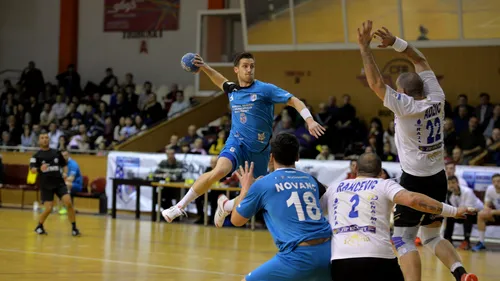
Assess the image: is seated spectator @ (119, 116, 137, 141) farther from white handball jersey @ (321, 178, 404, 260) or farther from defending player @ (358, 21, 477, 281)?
white handball jersey @ (321, 178, 404, 260)

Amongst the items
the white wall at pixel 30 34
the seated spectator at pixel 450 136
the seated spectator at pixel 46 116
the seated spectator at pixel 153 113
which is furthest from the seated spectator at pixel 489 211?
the white wall at pixel 30 34

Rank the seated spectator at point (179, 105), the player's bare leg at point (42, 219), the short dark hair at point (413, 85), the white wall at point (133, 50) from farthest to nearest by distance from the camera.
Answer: the white wall at point (133, 50), the seated spectator at point (179, 105), the player's bare leg at point (42, 219), the short dark hair at point (413, 85)

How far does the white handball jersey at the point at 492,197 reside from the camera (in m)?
16.0

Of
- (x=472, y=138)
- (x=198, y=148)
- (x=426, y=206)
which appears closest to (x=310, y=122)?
(x=426, y=206)

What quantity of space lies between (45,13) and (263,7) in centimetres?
1366

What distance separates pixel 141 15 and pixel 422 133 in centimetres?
2625

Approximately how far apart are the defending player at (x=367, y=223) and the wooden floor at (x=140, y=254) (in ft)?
16.5

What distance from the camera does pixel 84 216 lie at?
70.0 ft

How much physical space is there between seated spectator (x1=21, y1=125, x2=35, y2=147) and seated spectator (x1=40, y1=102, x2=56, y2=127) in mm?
749

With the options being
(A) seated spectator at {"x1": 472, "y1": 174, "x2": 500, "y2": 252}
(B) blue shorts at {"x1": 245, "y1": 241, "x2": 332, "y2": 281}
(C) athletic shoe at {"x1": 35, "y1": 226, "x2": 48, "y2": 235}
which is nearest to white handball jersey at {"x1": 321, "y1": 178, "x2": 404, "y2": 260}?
(B) blue shorts at {"x1": 245, "y1": 241, "x2": 332, "y2": 281}

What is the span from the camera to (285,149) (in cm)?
644

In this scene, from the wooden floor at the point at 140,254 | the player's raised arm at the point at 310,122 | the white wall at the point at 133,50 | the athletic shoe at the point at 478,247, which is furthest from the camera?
the white wall at the point at 133,50

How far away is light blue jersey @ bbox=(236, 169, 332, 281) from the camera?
6199 mm

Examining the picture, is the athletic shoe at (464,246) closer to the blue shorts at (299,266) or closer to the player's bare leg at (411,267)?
the player's bare leg at (411,267)
